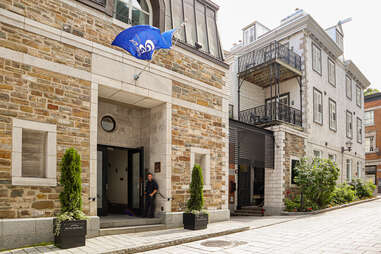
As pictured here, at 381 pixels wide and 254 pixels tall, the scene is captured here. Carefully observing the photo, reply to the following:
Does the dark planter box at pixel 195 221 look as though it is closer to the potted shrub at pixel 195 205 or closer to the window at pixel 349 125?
the potted shrub at pixel 195 205

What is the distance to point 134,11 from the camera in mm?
9422

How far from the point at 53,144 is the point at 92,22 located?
3297 millimetres

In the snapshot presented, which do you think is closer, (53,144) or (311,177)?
(53,144)

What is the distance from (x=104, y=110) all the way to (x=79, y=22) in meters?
2.85

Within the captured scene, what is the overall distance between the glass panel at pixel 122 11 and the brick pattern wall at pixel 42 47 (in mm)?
1795

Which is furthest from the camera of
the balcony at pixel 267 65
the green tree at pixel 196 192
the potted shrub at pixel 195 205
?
the balcony at pixel 267 65

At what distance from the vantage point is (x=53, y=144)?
706 centimetres

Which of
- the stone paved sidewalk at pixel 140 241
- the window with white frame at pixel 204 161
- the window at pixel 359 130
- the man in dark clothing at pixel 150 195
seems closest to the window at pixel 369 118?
the window at pixel 359 130

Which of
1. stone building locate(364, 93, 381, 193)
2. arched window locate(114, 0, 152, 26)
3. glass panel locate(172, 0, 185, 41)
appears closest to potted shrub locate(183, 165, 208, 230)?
glass panel locate(172, 0, 185, 41)

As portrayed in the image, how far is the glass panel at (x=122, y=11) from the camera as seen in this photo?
29.5 ft

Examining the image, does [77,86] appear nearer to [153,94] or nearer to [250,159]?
[153,94]

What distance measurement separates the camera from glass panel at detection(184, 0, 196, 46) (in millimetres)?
10680

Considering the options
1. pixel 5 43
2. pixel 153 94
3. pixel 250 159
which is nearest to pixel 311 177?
pixel 250 159

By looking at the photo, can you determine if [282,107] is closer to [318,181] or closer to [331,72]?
[318,181]
